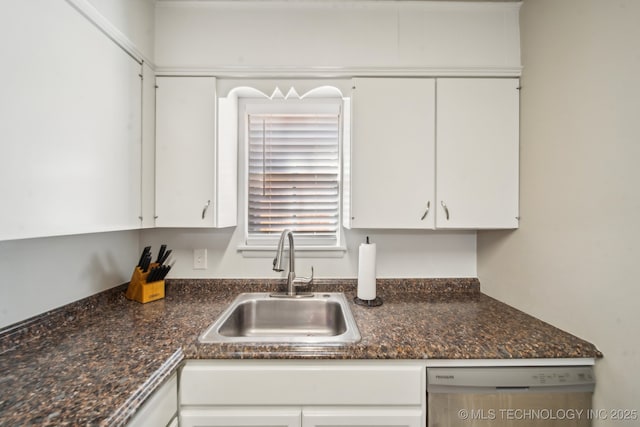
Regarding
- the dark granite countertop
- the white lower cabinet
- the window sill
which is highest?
the window sill

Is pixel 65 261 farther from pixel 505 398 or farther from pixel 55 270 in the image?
pixel 505 398

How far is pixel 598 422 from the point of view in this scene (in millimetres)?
979

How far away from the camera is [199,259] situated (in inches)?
65.0

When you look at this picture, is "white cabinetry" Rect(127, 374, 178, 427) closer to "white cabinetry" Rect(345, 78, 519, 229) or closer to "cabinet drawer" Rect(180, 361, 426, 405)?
"cabinet drawer" Rect(180, 361, 426, 405)

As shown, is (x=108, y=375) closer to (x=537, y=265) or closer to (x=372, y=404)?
(x=372, y=404)

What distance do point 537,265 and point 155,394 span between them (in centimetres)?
160

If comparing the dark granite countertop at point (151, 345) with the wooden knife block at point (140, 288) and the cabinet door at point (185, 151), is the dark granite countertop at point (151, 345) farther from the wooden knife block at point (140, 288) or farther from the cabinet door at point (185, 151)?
→ the cabinet door at point (185, 151)

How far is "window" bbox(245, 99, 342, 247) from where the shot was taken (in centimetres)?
175

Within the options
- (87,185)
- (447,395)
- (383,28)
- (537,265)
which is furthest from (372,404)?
(383,28)

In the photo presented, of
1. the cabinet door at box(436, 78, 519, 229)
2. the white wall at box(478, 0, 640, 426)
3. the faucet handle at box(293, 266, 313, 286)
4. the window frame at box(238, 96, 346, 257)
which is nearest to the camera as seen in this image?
the white wall at box(478, 0, 640, 426)

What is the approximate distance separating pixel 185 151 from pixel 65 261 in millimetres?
695

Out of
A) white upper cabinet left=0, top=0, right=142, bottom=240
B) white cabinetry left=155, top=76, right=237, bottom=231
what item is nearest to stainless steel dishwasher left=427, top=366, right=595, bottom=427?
white cabinetry left=155, top=76, right=237, bottom=231

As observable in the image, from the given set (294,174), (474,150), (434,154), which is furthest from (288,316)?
(474,150)

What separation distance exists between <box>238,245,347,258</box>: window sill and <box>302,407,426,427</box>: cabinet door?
2.72 feet
